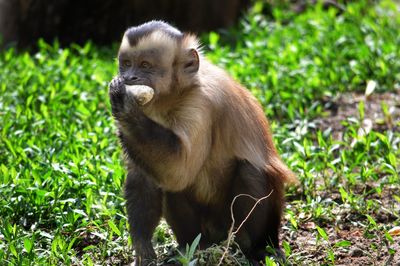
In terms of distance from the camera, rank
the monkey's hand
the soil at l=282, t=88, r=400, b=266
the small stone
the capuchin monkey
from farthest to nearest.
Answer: the small stone < the soil at l=282, t=88, r=400, b=266 < the capuchin monkey < the monkey's hand

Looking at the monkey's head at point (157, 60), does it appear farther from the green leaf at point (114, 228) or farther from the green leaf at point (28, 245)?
the green leaf at point (28, 245)

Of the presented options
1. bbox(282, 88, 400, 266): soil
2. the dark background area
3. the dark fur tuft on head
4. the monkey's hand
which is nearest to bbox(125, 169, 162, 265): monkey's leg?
the monkey's hand

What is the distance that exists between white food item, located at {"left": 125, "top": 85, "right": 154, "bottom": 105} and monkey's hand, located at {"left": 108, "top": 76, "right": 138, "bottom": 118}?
0.11ft

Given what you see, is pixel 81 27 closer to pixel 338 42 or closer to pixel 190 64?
pixel 338 42

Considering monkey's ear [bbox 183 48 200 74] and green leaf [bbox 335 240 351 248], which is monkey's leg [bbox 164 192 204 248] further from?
green leaf [bbox 335 240 351 248]

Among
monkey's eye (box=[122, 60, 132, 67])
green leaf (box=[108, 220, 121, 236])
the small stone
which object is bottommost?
green leaf (box=[108, 220, 121, 236])

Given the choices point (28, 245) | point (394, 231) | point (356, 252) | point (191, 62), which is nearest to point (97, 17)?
point (191, 62)

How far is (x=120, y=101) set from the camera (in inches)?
194

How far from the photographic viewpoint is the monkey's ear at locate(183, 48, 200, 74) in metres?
5.39

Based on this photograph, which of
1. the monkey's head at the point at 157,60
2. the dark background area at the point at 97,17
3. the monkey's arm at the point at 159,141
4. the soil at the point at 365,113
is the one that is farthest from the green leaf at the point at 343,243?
the dark background area at the point at 97,17

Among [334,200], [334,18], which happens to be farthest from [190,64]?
[334,18]

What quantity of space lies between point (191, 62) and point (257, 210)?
3.59ft

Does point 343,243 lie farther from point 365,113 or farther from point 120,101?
point 365,113

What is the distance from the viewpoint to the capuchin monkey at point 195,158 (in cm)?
514
